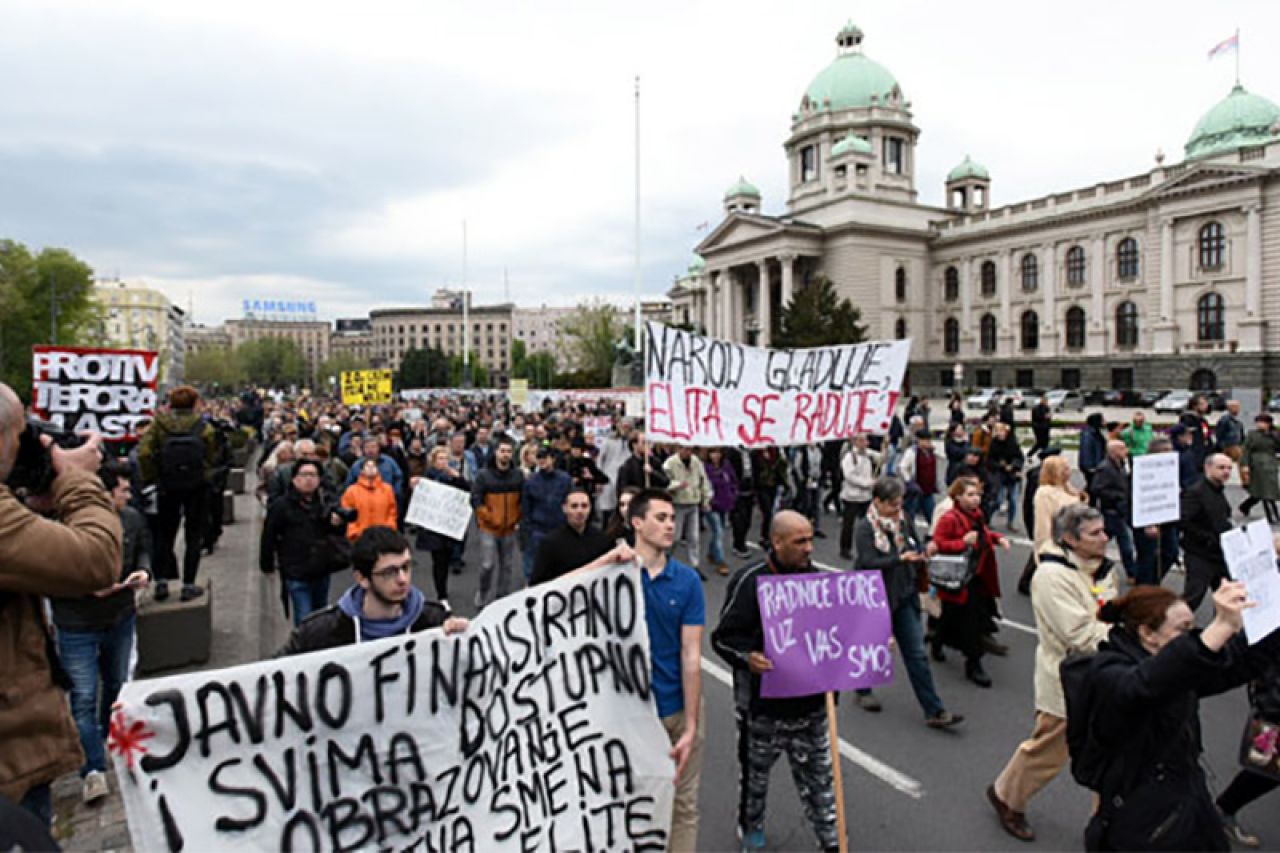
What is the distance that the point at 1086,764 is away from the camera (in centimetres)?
300

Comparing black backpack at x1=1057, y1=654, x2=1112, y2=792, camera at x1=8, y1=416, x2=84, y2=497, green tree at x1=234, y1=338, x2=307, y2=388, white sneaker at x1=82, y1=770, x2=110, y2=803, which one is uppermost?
green tree at x1=234, y1=338, x2=307, y2=388

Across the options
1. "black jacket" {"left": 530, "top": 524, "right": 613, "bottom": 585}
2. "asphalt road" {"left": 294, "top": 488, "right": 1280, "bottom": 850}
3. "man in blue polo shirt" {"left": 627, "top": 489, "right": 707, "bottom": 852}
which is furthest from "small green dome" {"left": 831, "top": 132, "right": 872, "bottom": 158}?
"man in blue polo shirt" {"left": 627, "top": 489, "right": 707, "bottom": 852}

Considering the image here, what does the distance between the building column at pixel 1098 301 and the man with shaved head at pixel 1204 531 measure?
189 ft

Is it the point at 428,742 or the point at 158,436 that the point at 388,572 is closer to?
the point at 428,742

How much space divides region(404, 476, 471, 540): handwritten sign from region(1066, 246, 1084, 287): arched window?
205 ft

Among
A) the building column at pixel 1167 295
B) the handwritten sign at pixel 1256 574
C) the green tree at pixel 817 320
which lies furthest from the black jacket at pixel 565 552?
the building column at pixel 1167 295

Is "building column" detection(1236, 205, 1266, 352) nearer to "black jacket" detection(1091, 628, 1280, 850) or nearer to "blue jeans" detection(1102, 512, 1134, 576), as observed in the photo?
"blue jeans" detection(1102, 512, 1134, 576)

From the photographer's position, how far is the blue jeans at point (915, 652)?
17.7 ft

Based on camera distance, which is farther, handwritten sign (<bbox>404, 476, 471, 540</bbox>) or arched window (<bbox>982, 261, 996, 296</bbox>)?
arched window (<bbox>982, 261, 996, 296</bbox>)

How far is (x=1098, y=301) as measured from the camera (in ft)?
188

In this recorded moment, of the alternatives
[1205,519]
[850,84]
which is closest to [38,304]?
[1205,519]

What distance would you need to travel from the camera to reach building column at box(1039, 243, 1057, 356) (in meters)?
60.4

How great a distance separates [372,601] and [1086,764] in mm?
2914

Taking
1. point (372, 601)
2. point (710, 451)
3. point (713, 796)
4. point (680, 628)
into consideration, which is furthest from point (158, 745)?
point (710, 451)
